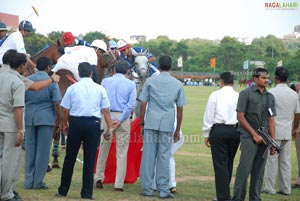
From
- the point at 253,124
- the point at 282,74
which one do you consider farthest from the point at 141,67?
the point at 253,124

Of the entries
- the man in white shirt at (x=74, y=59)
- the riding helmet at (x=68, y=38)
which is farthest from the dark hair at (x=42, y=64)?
the riding helmet at (x=68, y=38)

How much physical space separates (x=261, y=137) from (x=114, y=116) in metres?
2.65

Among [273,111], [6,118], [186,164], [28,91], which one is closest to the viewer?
[6,118]

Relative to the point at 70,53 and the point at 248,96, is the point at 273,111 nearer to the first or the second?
the point at 248,96

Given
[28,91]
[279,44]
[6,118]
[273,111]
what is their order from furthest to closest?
[279,44] < [28,91] < [273,111] < [6,118]

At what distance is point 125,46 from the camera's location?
44.8ft

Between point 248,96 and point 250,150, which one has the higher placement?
point 248,96

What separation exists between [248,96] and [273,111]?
51cm

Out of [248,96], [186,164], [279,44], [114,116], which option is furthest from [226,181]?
[279,44]

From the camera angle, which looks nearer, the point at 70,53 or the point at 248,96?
the point at 248,96

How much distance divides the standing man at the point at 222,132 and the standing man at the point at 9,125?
2783 millimetres

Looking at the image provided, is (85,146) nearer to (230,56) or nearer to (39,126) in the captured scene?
(39,126)

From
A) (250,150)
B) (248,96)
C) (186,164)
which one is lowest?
(186,164)

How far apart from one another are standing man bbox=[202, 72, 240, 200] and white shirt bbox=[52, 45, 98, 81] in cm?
384
